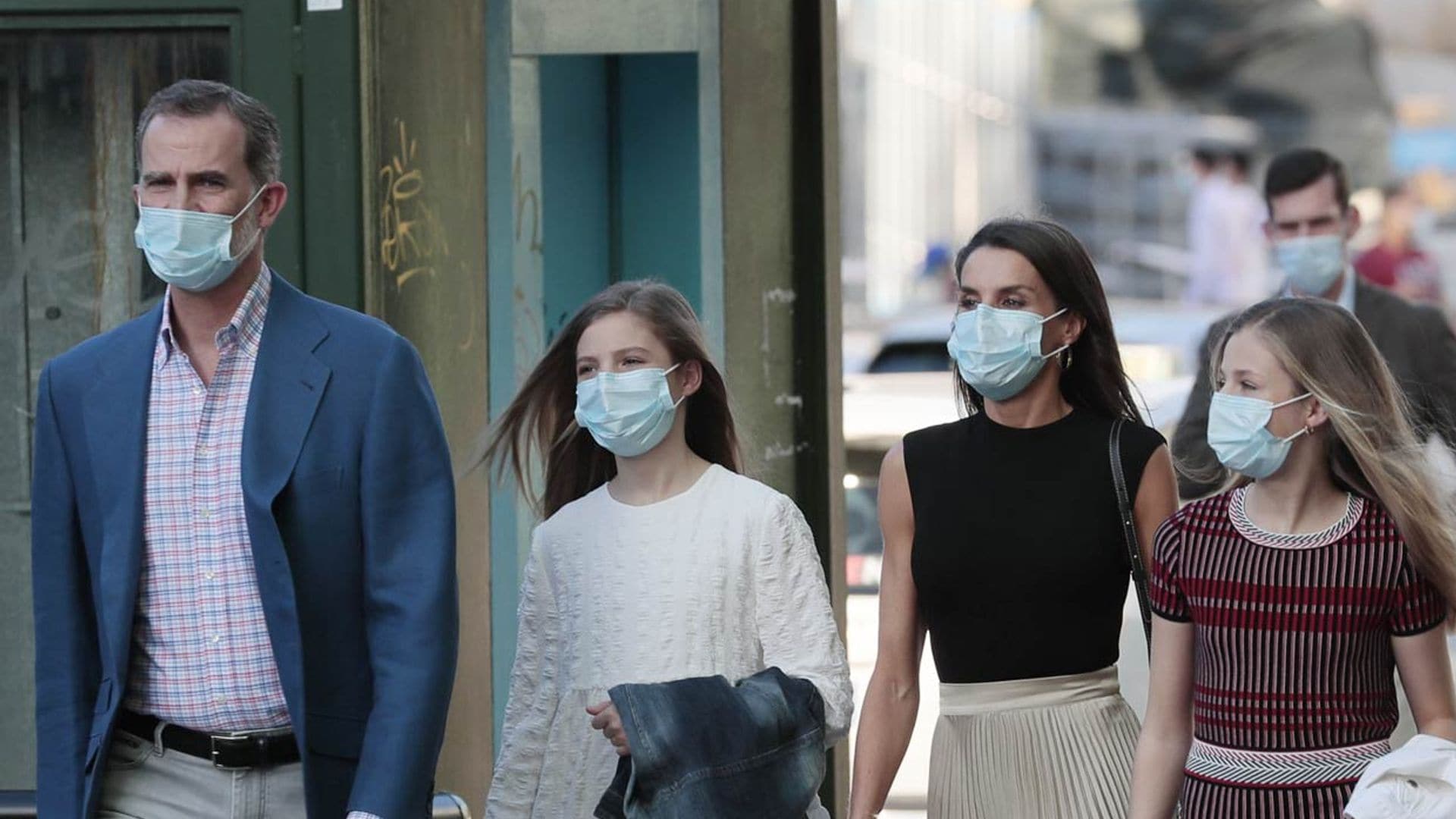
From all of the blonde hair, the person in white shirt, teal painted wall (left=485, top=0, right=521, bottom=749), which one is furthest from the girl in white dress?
the person in white shirt

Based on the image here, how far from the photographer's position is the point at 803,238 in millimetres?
6195

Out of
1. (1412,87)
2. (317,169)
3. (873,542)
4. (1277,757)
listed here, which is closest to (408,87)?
(317,169)

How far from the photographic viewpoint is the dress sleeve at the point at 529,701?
4137mm

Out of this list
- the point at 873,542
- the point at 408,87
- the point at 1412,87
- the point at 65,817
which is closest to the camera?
the point at 65,817

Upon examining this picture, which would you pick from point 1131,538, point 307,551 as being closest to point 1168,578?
point 1131,538

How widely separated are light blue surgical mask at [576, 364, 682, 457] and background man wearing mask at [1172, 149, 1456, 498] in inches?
75.5

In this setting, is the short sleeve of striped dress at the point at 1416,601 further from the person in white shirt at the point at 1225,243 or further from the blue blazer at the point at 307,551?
the person in white shirt at the point at 1225,243

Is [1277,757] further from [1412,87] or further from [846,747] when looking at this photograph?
[1412,87]

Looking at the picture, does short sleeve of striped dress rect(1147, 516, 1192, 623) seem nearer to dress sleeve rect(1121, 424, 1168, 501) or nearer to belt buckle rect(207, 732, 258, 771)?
dress sleeve rect(1121, 424, 1168, 501)

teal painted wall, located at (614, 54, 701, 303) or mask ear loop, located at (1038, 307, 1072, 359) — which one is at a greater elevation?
teal painted wall, located at (614, 54, 701, 303)

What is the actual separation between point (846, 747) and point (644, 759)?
2.49 metres

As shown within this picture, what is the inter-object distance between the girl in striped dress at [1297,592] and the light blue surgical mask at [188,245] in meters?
1.63

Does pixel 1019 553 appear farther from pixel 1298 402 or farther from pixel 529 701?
pixel 529 701

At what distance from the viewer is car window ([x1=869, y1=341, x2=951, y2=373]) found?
13.8 metres
